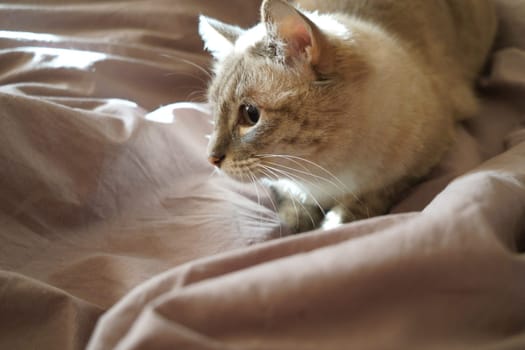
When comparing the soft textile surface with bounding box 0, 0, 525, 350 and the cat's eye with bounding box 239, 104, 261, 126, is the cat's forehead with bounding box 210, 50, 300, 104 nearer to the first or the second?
the cat's eye with bounding box 239, 104, 261, 126

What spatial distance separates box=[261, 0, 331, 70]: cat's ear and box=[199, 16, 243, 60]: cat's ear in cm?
25

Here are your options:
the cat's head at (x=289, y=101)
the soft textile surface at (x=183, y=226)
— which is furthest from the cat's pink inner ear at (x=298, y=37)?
the soft textile surface at (x=183, y=226)

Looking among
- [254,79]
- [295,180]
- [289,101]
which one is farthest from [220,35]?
[295,180]

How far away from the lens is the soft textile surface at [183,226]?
534 millimetres

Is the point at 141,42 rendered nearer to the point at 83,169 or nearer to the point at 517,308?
the point at 83,169

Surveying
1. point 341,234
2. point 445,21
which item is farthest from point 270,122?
point 445,21

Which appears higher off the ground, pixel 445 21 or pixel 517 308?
pixel 445 21

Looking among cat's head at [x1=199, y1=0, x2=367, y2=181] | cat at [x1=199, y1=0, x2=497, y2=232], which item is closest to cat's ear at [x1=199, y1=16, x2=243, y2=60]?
cat at [x1=199, y1=0, x2=497, y2=232]

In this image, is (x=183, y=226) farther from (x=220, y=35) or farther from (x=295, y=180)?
(x=220, y=35)

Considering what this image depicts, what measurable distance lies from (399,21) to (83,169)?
103 centimetres

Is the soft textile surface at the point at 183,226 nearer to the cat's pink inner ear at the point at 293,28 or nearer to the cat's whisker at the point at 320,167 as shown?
the cat's whisker at the point at 320,167

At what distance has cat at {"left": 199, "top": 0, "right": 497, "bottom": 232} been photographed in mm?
951

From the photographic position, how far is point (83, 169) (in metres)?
1.05

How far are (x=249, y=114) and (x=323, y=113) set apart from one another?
18 centimetres
